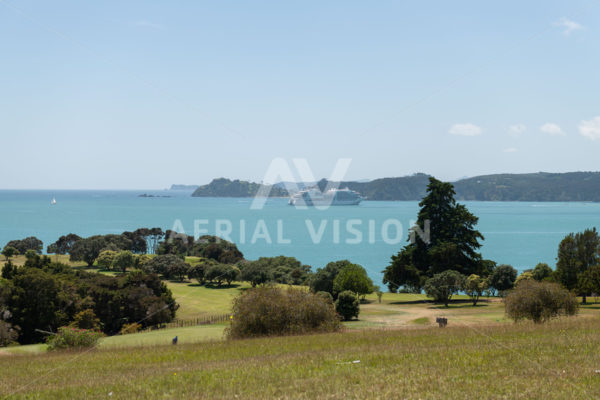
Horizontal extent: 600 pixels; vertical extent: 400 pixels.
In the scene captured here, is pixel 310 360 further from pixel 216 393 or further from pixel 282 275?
pixel 282 275

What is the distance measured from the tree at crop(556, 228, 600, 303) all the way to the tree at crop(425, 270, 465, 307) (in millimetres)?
9701

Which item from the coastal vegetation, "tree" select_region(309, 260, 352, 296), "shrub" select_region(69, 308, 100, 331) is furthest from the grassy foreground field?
"tree" select_region(309, 260, 352, 296)

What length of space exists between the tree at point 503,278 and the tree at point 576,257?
266 inches

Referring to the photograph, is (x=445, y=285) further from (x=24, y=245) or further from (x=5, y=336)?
(x=24, y=245)

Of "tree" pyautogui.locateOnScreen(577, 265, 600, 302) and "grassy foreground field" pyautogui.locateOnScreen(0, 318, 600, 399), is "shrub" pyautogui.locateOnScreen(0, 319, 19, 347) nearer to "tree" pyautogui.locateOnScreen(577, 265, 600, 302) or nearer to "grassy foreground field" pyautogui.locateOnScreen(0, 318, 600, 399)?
"grassy foreground field" pyautogui.locateOnScreen(0, 318, 600, 399)

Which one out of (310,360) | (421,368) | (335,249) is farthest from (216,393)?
(335,249)

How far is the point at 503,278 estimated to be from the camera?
53.1 metres

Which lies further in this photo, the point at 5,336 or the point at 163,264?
the point at 163,264

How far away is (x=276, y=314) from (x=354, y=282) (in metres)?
24.3

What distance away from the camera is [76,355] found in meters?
17.9

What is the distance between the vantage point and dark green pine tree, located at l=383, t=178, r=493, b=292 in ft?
171

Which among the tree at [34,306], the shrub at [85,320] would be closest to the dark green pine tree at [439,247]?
the shrub at [85,320]

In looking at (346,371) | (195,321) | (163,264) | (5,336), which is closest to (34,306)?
(5,336)

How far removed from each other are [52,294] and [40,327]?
2.88 m
